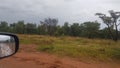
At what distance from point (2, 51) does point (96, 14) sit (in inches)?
1332

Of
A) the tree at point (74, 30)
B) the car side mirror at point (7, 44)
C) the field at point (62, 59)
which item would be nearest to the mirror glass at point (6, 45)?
the car side mirror at point (7, 44)

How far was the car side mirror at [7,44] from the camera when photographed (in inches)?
65.8

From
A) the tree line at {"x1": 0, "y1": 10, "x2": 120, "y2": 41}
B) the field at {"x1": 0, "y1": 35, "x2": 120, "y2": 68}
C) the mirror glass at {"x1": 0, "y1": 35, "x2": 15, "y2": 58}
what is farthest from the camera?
the tree line at {"x1": 0, "y1": 10, "x2": 120, "y2": 41}

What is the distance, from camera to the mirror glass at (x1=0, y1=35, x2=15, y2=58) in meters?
1.67

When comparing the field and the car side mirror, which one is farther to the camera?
the field

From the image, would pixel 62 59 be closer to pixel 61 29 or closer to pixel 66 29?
pixel 61 29

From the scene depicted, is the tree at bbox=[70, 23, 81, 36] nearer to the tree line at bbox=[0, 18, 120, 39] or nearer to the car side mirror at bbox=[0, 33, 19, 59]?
the tree line at bbox=[0, 18, 120, 39]

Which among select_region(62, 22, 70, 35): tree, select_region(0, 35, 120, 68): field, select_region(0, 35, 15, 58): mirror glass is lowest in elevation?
select_region(0, 35, 120, 68): field

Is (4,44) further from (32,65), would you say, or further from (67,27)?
(67,27)

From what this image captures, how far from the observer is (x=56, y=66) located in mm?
8570

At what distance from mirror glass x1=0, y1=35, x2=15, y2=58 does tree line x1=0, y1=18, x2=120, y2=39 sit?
38086 millimetres

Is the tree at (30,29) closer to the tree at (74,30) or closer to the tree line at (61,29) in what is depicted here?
the tree line at (61,29)

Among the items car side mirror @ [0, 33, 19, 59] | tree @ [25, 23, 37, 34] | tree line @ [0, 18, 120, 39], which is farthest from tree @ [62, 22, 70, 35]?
car side mirror @ [0, 33, 19, 59]

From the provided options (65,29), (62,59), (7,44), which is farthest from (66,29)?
(7,44)
